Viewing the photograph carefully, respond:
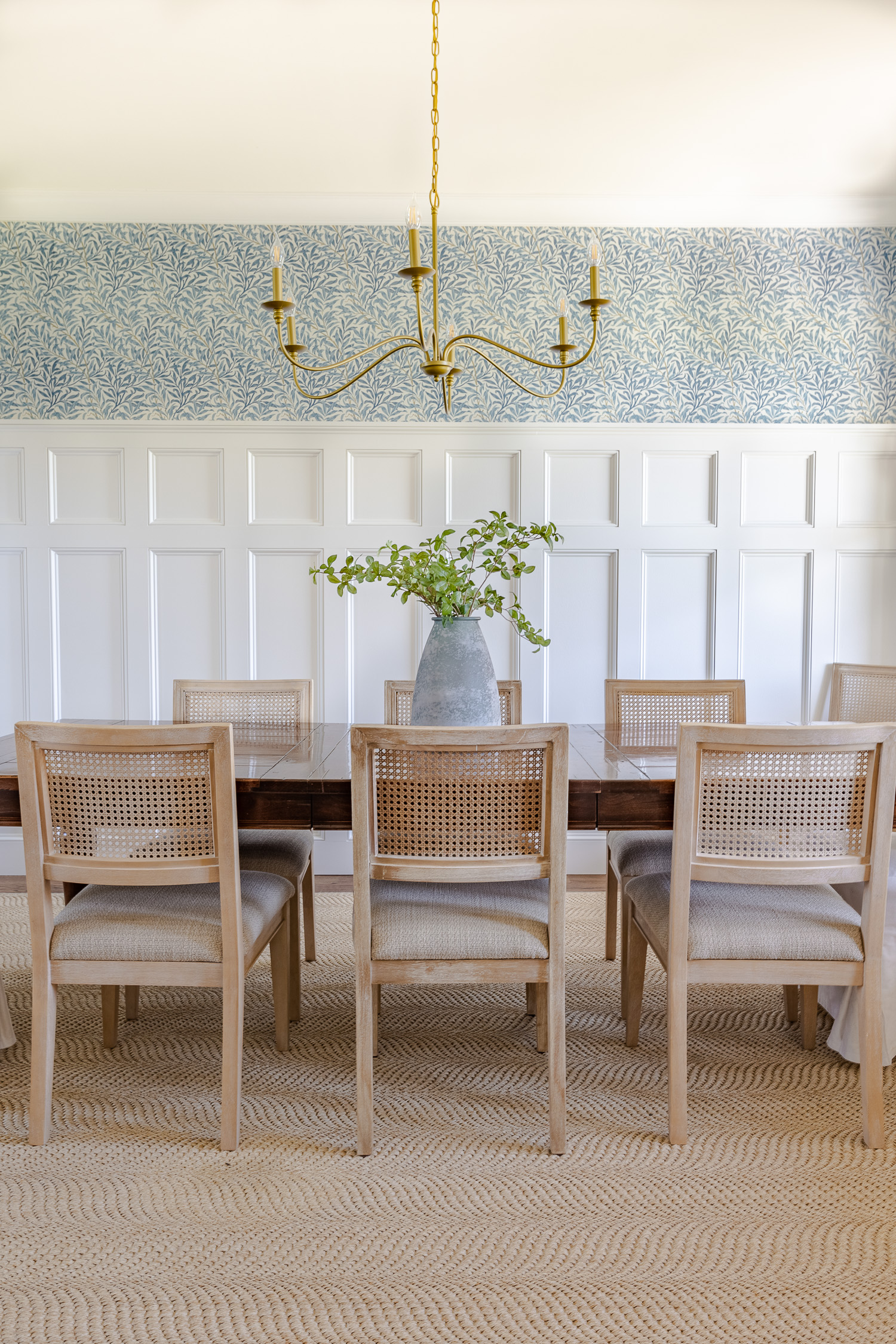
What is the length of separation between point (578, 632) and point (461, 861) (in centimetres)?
202

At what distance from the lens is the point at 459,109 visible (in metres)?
2.80

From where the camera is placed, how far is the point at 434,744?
5.21 ft

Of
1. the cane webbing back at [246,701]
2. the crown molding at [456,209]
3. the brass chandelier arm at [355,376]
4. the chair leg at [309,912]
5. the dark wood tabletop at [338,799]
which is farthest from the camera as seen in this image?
the crown molding at [456,209]

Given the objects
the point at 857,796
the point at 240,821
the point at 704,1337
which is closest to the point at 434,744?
the point at 240,821

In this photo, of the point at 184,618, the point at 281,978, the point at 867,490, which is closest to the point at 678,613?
the point at 867,490

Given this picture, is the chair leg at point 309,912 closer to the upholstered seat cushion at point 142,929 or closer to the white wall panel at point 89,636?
the upholstered seat cushion at point 142,929

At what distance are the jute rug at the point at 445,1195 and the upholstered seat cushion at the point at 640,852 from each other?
43cm

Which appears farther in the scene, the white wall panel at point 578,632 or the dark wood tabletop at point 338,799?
the white wall panel at point 578,632

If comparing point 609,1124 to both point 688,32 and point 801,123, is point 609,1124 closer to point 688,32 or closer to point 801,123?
point 688,32

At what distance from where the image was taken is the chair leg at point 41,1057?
1.72m

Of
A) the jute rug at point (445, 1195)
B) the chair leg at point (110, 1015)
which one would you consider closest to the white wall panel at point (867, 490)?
the jute rug at point (445, 1195)

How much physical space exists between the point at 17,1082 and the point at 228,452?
233 cm

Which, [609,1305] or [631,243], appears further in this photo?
[631,243]

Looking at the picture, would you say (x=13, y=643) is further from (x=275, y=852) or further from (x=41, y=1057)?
(x=41, y=1057)
